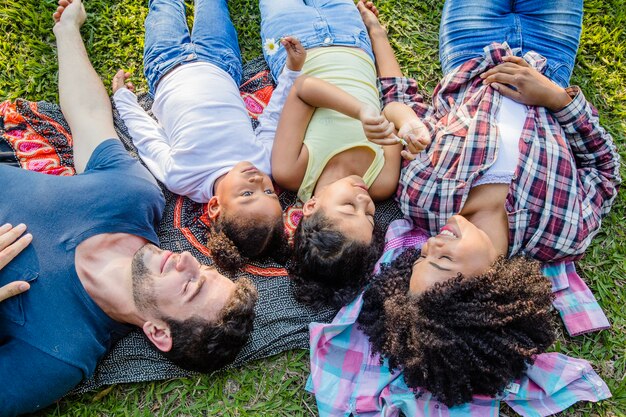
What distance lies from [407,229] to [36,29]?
3029 millimetres

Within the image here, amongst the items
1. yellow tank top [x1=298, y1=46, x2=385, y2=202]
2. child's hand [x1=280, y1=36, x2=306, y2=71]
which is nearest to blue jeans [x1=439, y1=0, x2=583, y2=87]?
yellow tank top [x1=298, y1=46, x2=385, y2=202]

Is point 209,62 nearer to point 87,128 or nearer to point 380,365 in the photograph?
point 87,128

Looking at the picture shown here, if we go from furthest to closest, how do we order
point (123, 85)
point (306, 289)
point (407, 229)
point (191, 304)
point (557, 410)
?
point (123, 85) < point (407, 229) < point (306, 289) < point (557, 410) < point (191, 304)

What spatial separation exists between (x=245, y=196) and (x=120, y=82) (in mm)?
1358

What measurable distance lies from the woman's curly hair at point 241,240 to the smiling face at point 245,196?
0.14ft

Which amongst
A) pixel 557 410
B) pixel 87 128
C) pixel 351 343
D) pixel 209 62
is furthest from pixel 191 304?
pixel 557 410

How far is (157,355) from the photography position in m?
3.05

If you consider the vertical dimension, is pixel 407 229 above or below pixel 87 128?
below

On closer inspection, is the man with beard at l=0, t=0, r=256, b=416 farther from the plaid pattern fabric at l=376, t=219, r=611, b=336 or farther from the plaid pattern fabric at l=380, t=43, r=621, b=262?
the plaid pattern fabric at l=380, t=43, r=621, b=262

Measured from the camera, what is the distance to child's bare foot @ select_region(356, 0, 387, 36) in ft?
12.5

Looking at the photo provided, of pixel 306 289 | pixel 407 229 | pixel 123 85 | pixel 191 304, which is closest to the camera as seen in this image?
pixel 191 304

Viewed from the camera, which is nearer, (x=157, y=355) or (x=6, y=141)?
(x=157, y=355)

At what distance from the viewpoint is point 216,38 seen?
3590mm

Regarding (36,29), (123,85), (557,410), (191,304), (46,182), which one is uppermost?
(36,29)
